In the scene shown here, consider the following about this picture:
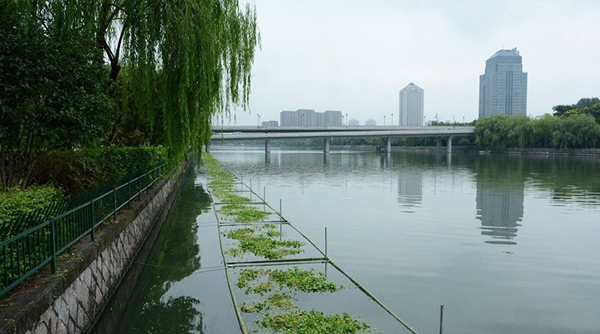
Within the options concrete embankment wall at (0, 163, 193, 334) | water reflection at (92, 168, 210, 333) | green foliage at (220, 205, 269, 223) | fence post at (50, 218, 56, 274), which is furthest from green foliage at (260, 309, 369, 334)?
green foliage at (220, 205, 269, 223)

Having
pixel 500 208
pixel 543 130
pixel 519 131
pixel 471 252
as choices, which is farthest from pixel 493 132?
pixel 471 252

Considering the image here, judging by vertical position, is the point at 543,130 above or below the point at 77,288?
above

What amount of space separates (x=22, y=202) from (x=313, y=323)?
5.57 meters

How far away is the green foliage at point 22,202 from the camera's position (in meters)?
7.09

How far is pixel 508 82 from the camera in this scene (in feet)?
616

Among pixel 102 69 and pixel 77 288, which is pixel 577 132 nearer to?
pixel 102 69

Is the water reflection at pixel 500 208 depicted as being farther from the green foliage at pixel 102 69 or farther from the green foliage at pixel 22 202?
the green foliage at pixel 22 202

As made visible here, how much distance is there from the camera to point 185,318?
28.3ft

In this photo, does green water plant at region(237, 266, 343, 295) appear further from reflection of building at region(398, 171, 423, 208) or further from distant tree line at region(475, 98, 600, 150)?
distant tree line at region(475, 98, 600, 150)

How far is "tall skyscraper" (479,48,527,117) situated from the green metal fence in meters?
202

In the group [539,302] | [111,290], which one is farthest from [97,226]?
[539,302]

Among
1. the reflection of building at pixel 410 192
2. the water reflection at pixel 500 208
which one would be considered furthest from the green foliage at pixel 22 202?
the reflection of building at pixel 410 192

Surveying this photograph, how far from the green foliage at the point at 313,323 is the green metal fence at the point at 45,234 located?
3.68 meters

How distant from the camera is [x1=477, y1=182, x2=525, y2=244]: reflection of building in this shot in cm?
1712
